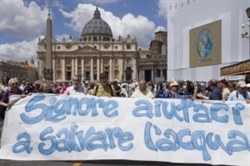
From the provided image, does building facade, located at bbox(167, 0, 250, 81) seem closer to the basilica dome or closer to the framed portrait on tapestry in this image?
the framed portrait on tapestry

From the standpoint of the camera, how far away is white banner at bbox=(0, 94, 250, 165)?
8.20 meters

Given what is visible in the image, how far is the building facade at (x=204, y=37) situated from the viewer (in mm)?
45656

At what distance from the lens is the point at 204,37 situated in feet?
172

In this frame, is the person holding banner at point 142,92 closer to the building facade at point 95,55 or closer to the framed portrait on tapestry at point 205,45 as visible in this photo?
the framed portrait on tapestry at point 205,45

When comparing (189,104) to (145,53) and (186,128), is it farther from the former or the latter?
(145,53)

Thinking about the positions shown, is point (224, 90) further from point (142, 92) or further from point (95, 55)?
point (95, 55)

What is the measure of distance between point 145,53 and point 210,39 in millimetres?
147460

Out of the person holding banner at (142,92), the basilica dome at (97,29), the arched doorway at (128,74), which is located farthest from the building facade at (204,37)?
the basilica dome at (97,29)

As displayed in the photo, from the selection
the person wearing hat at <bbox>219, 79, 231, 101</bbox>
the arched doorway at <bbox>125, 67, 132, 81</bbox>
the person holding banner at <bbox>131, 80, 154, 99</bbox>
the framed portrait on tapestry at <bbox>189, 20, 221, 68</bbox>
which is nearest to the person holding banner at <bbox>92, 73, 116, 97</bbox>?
the person holding banner at <bbox>131, 80, 154, 99</bbox>

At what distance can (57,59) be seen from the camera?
596 feet

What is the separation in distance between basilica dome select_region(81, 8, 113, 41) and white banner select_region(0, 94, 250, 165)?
6843 inches

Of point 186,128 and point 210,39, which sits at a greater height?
point 210,39

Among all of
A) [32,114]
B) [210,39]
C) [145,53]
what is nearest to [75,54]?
[145,53]

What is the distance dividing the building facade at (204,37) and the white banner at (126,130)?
32728mm
